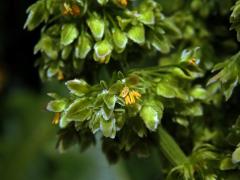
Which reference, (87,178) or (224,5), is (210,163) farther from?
(87,178)

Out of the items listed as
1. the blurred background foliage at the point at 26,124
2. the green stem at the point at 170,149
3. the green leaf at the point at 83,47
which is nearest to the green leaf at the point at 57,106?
the green leaf at the point at 83,47

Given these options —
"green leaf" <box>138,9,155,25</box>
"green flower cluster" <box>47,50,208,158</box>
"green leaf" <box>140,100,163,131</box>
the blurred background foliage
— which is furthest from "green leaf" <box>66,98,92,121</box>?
the blurred background foliage

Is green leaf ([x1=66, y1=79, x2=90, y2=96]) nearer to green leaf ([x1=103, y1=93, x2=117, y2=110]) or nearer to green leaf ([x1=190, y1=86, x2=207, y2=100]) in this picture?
green leaf ([x1=103, y1=93, x2=117, y2=110])

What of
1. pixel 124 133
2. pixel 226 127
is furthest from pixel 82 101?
A: pixel 226 127

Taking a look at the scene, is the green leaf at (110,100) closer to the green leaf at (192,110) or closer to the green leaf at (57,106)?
the green leaf at (57,106)

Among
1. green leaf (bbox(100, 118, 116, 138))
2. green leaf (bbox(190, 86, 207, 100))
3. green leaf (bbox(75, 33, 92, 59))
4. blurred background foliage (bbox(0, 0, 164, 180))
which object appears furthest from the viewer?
blurred background foliage (bbox(0, 0, 164, 180))

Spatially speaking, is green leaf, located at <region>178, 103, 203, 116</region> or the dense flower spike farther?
green leaf, located at <region>178, 103, 203, 116</region>

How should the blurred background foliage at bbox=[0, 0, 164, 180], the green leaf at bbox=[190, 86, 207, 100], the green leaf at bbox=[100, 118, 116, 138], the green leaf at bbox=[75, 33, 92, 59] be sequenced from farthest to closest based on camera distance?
1. the blurred background foliage at bbox=[0, 0, 164, 180]
2. the green leaf at bbox=[190, 86, 207, 100]
3. the green leaf at bbox=[75, 33, 92, 59]
4. the green leaf at bbox=[100, 118, 116, 138]

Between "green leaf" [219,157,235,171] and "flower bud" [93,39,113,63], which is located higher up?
"flower bud" [93,39,113,63]

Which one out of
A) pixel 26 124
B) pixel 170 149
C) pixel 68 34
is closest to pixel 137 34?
pixel 68 34
